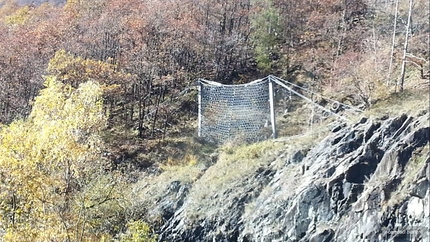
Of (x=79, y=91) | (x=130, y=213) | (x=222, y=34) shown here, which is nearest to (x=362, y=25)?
(x=222, y=34)

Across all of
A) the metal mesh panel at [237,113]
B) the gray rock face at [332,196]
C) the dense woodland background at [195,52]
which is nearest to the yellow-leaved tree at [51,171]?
the dense woodland background at [195,52]

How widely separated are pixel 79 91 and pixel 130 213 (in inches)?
155

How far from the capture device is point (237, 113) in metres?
14.9

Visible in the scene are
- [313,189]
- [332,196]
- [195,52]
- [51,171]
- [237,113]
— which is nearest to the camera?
[51,171]

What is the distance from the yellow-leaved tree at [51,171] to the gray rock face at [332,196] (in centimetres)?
395

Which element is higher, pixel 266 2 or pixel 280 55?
pixel 266 2

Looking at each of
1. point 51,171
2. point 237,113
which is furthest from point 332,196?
point 237,113

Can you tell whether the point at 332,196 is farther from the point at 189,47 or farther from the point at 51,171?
the point at 189,47

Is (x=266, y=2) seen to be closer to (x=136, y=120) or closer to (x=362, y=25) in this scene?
(x=362, y=25)

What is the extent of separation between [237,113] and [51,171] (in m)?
8.32

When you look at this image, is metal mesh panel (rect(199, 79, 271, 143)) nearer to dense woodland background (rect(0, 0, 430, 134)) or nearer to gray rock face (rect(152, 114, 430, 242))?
dense woodland background (rect(0, 0, 430, 134))

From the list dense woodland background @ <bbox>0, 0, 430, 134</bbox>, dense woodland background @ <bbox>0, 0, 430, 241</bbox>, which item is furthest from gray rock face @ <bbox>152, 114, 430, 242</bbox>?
dense woodland background @ <bbox>0, 0, 430, 134</bbox>

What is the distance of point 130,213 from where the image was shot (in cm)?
1105

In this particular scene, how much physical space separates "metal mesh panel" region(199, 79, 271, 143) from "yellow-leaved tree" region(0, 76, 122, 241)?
23.1ft
